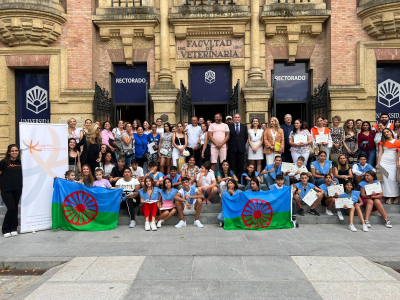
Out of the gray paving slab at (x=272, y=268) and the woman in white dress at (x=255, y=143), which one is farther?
the woman in white dress at (x=255, y=143)

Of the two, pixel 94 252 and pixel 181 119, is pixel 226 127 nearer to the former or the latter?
pixel 181 119

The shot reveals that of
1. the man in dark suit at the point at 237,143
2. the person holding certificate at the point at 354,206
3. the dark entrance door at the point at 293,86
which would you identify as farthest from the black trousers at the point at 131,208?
the dark entrance door at the point at 293,86

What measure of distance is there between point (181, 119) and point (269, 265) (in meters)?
7.22

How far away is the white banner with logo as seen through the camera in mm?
7238

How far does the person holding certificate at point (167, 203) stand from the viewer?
24.4ft

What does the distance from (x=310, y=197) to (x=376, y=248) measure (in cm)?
202

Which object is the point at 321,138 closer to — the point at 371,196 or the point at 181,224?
the point at 371,196

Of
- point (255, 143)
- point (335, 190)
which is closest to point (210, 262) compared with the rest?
point (335, 190)

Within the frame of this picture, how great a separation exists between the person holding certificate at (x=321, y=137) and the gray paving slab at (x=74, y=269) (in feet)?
21.9

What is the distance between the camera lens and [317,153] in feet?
29.5

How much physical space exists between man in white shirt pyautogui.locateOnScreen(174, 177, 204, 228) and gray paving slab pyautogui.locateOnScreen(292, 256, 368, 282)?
9.14 feet

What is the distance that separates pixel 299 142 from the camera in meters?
8.78

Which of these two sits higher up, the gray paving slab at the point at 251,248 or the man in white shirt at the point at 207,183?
the man in white shirt at the point at 207,183

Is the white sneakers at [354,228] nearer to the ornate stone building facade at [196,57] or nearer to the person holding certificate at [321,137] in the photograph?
the person holding certificate at [321,137]
